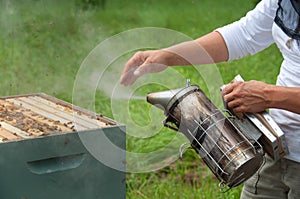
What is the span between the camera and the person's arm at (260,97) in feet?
6.61

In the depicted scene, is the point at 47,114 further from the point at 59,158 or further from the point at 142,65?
the point at 142,65

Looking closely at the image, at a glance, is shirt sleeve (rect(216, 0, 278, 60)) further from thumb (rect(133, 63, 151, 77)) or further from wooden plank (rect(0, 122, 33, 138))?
wooden plank (rect(0, 122, 33, 138))

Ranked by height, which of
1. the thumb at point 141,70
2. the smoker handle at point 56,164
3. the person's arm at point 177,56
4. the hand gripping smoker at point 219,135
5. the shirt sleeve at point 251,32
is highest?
the shirt sleeve at point 251,32

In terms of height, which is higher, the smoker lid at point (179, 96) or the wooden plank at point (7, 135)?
the smoker lid at point (179, 96)

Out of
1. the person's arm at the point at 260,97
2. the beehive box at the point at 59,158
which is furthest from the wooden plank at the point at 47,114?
the person's arm at the point at 260,97

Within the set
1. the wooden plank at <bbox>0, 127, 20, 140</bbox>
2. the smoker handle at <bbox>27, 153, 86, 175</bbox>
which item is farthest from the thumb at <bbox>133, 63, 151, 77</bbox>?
the wooden plank at <bbox>0, 127, 20, 140</bbox>

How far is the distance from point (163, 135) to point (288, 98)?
2.23 m

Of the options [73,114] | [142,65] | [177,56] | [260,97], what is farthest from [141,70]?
[260,97]

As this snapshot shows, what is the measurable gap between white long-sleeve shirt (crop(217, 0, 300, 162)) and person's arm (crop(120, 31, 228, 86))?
0.04m

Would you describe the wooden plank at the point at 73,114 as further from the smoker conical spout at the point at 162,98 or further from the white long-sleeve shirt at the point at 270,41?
the white long-sleeve shirt at the point at 270,41

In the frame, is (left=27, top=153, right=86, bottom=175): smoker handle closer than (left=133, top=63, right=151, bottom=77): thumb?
Yes

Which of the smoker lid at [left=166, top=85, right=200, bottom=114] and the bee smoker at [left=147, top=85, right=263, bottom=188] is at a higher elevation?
the smoker lid at [left=166, top=85, right=200, bottom=114]

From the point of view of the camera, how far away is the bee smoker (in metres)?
1.99

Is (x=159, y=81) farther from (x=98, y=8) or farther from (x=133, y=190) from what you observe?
(x=98, y=8)
